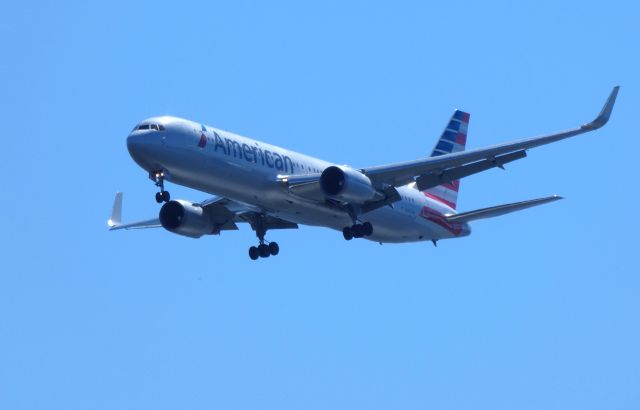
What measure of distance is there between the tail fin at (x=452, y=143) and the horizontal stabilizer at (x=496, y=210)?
3.43m

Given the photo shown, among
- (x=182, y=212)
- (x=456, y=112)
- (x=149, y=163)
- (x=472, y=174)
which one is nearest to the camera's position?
(x=149, y=163)

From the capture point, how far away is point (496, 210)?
5553 centimetres

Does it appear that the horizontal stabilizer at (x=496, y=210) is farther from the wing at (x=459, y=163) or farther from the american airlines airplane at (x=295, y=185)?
the wing at (x=459, y=163)

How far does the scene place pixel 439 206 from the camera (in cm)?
5959

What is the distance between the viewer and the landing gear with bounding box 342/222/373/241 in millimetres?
54875

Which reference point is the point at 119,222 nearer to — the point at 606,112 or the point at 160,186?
the point at 160,186

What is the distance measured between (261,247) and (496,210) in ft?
33.6

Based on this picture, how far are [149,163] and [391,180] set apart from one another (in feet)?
33.7

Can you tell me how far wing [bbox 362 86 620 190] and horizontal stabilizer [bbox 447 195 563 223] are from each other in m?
2.03

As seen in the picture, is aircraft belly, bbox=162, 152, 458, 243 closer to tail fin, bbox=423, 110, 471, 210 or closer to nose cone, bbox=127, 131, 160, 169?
nose cone, bbox=127, 131, 160, 169

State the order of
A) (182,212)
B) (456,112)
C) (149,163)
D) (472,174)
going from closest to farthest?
(149,163) < (472,174) < (182,212) < (456,112)

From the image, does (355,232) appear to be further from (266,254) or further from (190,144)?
(190,144)

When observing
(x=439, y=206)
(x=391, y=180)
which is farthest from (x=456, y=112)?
(x=391, y=180)

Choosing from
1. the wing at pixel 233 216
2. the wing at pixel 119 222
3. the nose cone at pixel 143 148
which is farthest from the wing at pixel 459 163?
the wing at pixel 119 222
